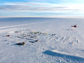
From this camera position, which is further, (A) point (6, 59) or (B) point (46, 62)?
(A) point (6, 59)

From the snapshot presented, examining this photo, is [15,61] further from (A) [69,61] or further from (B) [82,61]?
(B) [82,61]

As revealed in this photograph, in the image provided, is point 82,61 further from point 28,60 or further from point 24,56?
point 24,56

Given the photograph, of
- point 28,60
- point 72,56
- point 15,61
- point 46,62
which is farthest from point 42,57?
point 72,56

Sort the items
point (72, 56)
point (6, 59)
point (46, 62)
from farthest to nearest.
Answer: point (72, 56)
point (6, 59)
point (46, 62)

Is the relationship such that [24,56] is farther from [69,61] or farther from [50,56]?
[69,61]

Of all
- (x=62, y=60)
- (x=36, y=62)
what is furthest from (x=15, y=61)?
(x=62, y=60)

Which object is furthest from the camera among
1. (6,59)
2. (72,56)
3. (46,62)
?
(72,56)

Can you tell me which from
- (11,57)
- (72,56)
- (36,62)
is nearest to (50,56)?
(36,62)
